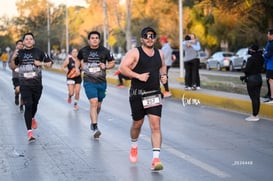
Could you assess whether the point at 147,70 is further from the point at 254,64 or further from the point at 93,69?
the point at 254,64

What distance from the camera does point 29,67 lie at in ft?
34.6

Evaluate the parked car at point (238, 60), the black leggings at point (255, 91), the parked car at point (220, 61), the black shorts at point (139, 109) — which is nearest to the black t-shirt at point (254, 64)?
the black leggings at point (255, 91)

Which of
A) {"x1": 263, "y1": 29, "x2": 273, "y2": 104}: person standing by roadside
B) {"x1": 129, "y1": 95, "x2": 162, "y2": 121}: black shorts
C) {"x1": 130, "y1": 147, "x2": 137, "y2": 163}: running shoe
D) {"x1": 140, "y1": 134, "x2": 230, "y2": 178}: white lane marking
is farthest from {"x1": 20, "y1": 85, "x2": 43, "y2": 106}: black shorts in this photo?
{"x1": 263, "y1": 29, "x2": 273, "y2": 104}: person standing by roadside

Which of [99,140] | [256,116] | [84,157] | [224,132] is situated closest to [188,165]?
[84,157]

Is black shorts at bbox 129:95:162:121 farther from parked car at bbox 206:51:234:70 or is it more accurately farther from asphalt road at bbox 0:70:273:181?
parked car at bbox 206:51:234:70

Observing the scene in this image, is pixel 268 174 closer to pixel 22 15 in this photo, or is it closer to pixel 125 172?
pixel 125 172

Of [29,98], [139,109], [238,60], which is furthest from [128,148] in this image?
[238,60]

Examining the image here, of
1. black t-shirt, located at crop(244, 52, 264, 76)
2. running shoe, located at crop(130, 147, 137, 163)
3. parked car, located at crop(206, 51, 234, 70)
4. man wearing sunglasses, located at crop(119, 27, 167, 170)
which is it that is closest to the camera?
man wearing sunglasses, located at crop(119, 27, 167, 170)

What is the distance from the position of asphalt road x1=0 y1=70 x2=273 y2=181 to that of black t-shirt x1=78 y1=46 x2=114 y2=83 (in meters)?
1.11

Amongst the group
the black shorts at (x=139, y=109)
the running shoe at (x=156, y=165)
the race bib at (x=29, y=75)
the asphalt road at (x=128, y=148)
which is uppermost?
the race bib at (x=29, y=75)

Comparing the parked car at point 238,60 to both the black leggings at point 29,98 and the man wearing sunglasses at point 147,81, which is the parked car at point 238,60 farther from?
the man wearing sunglasses at point 147,81

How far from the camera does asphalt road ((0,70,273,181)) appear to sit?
749cm

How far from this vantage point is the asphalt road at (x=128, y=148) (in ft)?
24.6

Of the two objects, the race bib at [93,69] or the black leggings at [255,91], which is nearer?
the race bib at [93,69]
